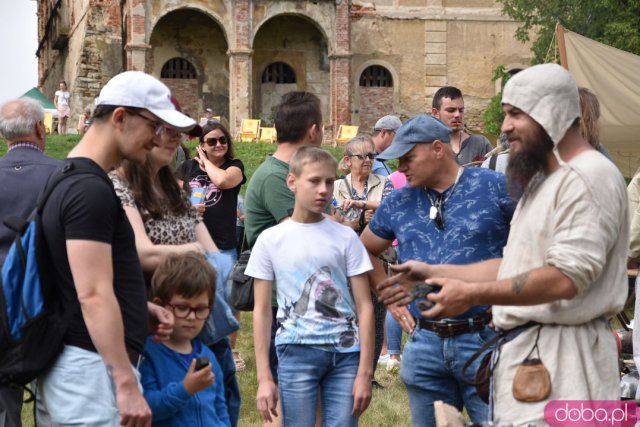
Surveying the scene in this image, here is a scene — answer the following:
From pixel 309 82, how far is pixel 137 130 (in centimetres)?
3014

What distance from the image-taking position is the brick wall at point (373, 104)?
3356 cm

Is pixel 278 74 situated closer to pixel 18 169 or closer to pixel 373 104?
pixel 373 104

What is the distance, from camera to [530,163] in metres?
3.66

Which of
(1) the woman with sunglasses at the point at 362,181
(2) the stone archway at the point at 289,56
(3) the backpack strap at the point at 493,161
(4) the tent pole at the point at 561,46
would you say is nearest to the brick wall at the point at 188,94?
(2) the stone archway at the point at 289,56

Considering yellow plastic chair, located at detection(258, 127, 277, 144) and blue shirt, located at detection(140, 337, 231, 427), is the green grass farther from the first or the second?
yellow plastic chair, located at detection(258, 127, 277, 144)

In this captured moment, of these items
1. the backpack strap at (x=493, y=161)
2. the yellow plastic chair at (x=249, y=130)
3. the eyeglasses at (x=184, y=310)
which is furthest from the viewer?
the yellow plastic chair at (x=249, y=130)

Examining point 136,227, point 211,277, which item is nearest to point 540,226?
point 211,277

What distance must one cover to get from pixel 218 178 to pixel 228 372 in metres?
2.88

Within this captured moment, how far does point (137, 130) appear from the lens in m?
3.80

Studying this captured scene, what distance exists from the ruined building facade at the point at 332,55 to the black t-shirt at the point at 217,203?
79.5 ft

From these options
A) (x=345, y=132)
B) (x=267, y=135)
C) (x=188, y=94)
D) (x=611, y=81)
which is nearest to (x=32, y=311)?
(x=611, y=81)

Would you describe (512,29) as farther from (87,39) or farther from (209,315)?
(209,315)

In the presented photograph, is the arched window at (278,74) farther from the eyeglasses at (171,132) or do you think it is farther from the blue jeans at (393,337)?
the eyeglasses at (171,132)

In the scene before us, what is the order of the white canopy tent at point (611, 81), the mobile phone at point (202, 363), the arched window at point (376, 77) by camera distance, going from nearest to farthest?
the mobile phone at point (202, 363)
the white canopy tent at point (611, 81)
the arched window at point (376, 77)
